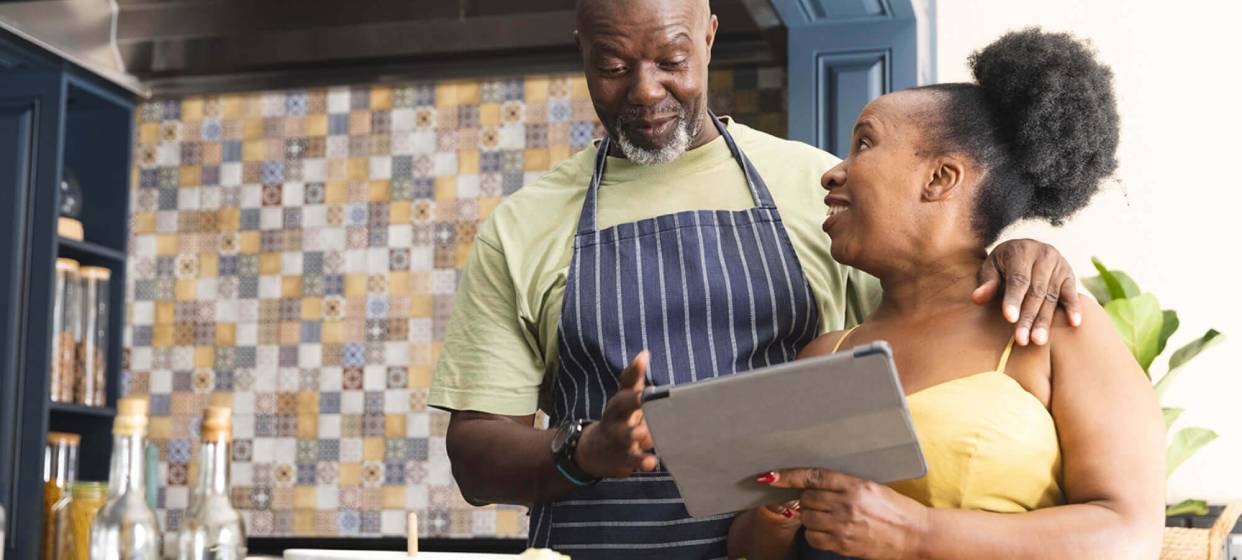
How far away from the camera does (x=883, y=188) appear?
5.48 feet

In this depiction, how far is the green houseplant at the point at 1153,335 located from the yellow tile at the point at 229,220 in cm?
281

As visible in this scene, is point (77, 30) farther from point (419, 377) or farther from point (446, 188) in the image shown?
point (419, 377)

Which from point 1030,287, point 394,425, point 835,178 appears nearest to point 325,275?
point 394,425

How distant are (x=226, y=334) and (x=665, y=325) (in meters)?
3.01

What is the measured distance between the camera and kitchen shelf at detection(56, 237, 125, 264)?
438 cm

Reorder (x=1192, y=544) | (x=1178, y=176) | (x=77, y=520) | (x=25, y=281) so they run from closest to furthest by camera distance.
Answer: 1. (x=77, y=520)
2. (x=1192, y=544)
3. (x=1178, y=176)
4. (x=25, y=281)

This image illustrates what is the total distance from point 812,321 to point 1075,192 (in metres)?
0.42

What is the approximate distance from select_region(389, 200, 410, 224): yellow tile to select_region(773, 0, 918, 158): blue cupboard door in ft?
5.20

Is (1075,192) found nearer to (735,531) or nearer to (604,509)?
(735,531)

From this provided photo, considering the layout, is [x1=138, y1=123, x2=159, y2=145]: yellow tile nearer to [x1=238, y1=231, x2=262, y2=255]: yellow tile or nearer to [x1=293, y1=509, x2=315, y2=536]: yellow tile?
[x1=238, y1=231, x2=262, y2=255]: yellow tile

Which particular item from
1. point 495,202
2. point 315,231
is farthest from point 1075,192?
point 315,231

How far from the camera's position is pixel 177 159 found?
15.6ft

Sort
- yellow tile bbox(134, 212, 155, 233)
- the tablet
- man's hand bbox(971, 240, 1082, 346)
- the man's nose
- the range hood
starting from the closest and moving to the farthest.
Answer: the tablet < man's hand bbox(971, 240, 1082, 346) < the man's nose < the range hood < yellow tile bbox(134, 212, 155, 233)

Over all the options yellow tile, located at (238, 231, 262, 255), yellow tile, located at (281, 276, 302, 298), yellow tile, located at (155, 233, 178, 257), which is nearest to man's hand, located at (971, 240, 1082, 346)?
yellow tile, located at (281, 276, 302, 298)
